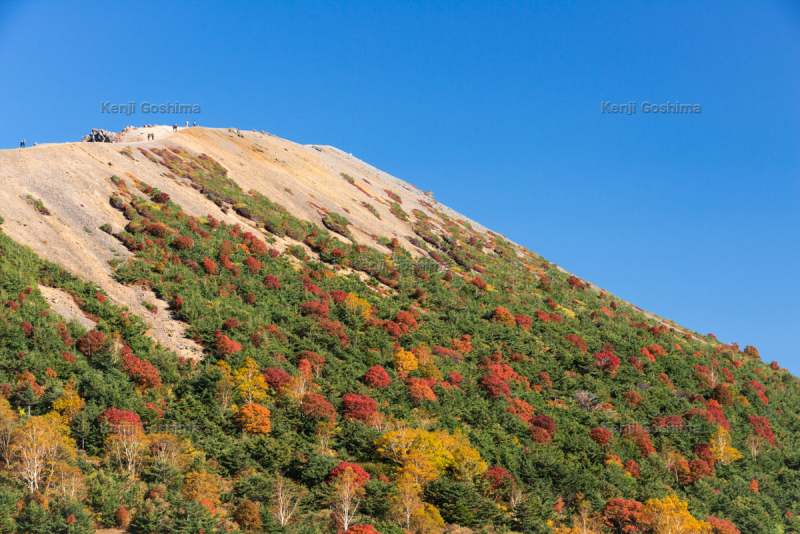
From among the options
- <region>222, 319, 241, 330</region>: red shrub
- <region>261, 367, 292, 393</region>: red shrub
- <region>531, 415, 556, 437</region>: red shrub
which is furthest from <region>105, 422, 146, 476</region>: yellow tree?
<region>531, 415, 556, 437</region>: red shrub

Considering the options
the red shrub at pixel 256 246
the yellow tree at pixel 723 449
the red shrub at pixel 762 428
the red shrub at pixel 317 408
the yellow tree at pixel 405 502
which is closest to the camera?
the yellow tree at pixel 405 502

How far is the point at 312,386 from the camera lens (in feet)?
149

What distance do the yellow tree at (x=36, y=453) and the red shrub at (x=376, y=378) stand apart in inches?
882

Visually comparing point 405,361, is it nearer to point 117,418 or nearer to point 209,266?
point 209,266

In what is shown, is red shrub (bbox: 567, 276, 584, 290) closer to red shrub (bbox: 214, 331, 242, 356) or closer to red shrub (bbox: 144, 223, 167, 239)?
red shrub (bbox: 214, 331, 242, 356)

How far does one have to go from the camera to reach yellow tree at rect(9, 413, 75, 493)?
29969 mm

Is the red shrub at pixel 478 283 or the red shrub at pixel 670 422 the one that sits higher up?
the red shrub at pixel 478 283

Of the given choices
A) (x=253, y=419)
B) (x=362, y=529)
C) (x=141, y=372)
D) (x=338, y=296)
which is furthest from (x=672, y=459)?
(x=141, y=372)

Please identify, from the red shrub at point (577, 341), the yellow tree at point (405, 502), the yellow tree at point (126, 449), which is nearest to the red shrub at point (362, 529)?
the yellow tree at point (405, 502)

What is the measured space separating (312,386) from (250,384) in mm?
5153

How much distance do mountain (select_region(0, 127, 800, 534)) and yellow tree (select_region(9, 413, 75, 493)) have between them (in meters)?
0.10

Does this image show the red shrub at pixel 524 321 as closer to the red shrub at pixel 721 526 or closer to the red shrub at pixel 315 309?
the red shrub at pixel 315 309

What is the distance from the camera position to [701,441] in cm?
5359

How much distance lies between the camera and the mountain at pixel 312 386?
34188 millimetres
